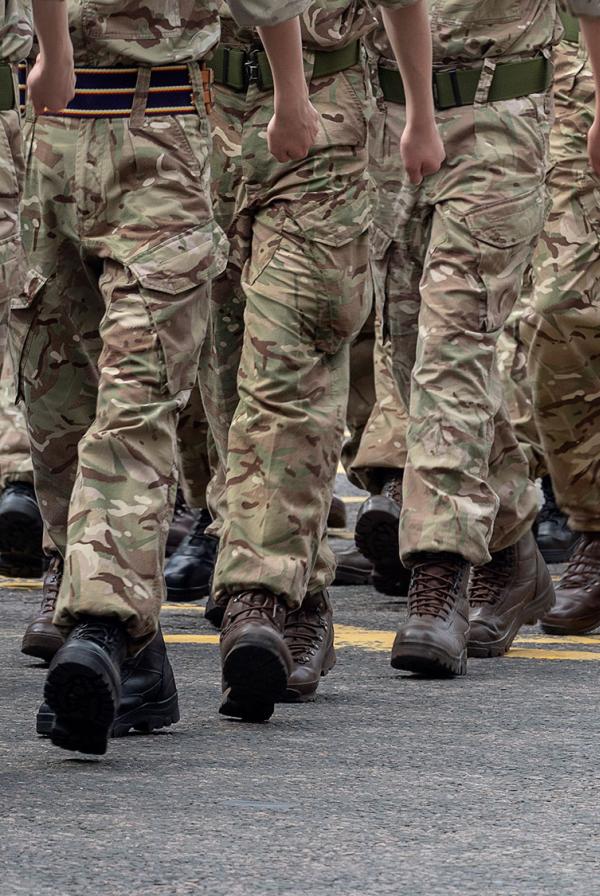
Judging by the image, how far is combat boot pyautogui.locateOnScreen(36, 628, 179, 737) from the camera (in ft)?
13.1

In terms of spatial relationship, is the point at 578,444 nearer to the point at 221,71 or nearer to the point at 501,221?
the point at 501,221

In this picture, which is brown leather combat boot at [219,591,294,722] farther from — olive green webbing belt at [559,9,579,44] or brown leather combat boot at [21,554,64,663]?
olive green webbing belt at [559,9,579,44]

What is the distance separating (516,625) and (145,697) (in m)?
1.61

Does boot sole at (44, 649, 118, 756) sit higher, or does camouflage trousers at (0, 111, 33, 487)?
camouflage trousers at (0, 111, 33, 487)

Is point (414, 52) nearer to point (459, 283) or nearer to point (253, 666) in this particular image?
point (459, 283)

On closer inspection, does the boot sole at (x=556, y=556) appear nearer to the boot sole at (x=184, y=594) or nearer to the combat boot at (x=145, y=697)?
the boot sole at (x=184, y=594)

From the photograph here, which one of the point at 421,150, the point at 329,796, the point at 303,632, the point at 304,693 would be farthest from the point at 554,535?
the point at 329,796

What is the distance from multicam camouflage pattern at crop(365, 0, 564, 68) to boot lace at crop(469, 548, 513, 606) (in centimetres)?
121

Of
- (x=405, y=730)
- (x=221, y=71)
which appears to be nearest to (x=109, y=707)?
(x=405, y=730)

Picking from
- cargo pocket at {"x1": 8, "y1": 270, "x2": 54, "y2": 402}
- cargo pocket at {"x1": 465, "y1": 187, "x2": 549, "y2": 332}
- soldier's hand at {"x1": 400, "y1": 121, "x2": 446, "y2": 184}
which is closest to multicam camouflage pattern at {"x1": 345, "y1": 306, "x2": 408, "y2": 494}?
cargo pocket at {"x1": 465, "y1": 187, "x2": 549, "y2": 332}

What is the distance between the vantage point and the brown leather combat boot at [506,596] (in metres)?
5.31

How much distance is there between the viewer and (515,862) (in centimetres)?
309

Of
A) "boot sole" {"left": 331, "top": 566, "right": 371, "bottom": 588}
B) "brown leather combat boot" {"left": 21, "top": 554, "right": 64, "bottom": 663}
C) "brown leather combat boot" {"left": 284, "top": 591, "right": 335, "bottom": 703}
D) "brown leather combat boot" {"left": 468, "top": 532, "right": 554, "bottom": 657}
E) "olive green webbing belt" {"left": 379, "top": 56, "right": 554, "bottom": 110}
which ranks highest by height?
"olive green webbing belt" {"left": 379, "top": 56, "right": 554, "bottom": 110}

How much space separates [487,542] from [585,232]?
1.24 meters
